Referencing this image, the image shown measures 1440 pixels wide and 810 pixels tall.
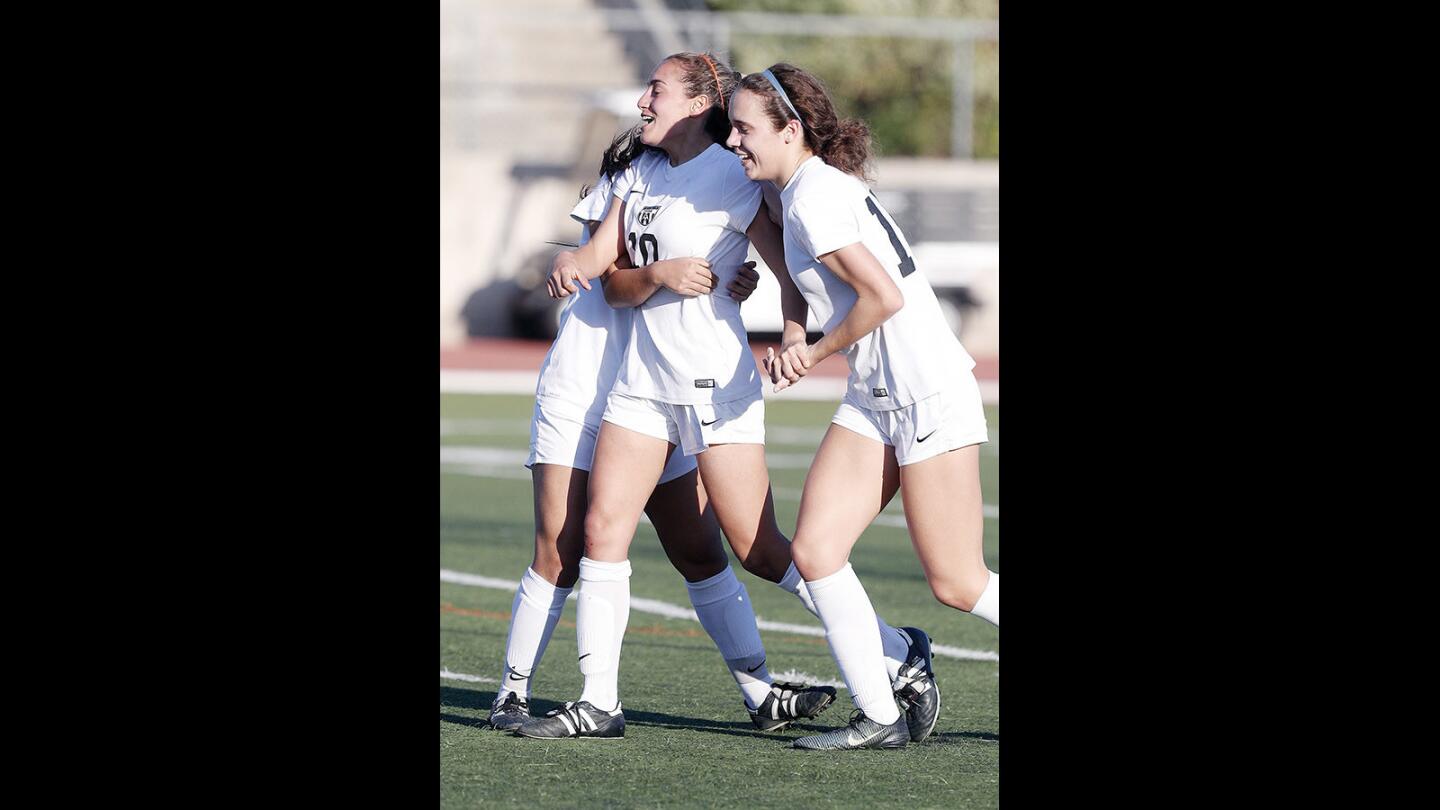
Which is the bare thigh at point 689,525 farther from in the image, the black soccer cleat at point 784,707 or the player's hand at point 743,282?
the player's hand at point 743,282

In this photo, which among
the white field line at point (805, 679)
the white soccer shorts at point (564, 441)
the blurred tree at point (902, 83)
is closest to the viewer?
the white soccer shorts at point (564, 441)

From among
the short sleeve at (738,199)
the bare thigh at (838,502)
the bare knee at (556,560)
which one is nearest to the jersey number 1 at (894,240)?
the short sleeve at (738,199)

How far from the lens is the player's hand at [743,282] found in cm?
537

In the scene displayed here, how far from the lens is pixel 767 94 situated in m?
5.04

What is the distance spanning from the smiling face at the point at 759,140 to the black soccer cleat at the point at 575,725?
5.57ft

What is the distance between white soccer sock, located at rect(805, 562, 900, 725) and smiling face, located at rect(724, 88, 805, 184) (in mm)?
1173

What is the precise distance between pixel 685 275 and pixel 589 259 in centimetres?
35

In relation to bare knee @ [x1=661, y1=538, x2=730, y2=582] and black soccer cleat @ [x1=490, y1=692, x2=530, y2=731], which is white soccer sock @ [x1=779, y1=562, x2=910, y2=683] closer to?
bare knee @ [x1=661, y1=538, x2=730, y2=582]

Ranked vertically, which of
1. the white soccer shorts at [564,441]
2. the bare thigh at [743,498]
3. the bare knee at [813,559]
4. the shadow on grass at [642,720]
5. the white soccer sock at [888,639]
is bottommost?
the shadow on grass at [642,720]

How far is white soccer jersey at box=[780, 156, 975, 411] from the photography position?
499 cm

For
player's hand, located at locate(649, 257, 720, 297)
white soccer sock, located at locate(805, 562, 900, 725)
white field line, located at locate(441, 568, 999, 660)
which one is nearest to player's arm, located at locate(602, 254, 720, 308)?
player's hand, located at locate(649, 257, 720, 297)
